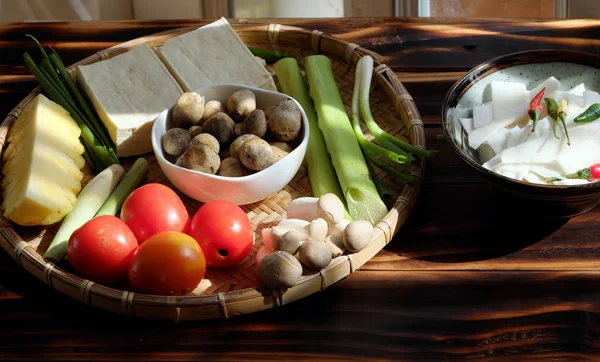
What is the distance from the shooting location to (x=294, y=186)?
165 cm

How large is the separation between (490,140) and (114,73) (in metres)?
0.89

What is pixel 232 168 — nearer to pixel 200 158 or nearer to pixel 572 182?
pixel 200 158

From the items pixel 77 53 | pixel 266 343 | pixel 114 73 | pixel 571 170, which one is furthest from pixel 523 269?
pixel 77 53

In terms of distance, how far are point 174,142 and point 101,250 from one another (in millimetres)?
312

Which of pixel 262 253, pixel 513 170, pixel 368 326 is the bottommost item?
pixel 368 326

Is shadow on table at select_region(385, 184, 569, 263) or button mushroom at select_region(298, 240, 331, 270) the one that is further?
shadow on table at select_region(385, 184, 569, 263)

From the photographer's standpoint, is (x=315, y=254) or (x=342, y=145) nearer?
(x=315, y=254)

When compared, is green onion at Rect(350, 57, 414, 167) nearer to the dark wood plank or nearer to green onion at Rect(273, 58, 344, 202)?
green onion at Rect(273, 58, 344, 202)

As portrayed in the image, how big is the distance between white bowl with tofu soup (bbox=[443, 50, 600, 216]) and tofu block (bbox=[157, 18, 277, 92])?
0.48m

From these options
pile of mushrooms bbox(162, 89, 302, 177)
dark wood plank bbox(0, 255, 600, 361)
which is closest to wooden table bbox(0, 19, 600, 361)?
dark wood plank bbox(0, 255, 600, 361)

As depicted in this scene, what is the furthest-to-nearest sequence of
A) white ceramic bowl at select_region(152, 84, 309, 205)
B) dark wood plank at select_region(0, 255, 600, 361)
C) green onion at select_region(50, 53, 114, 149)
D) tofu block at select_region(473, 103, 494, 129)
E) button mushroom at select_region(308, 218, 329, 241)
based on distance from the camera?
green onion at select_region(50, 53, 114, 149)
tofu block at select_region(473, 103, 494, 129)
white ceramic bowl at select_region(152, 84, 309, 205)
button mushroom at select_region(308, 218, 329, 241)
dark wood plank at select_region(0, 255, 600, 361)

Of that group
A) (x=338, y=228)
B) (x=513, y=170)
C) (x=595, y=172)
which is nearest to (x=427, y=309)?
(x=338, y=228)

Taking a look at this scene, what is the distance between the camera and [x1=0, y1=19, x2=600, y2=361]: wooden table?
1.29m

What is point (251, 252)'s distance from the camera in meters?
1.47
